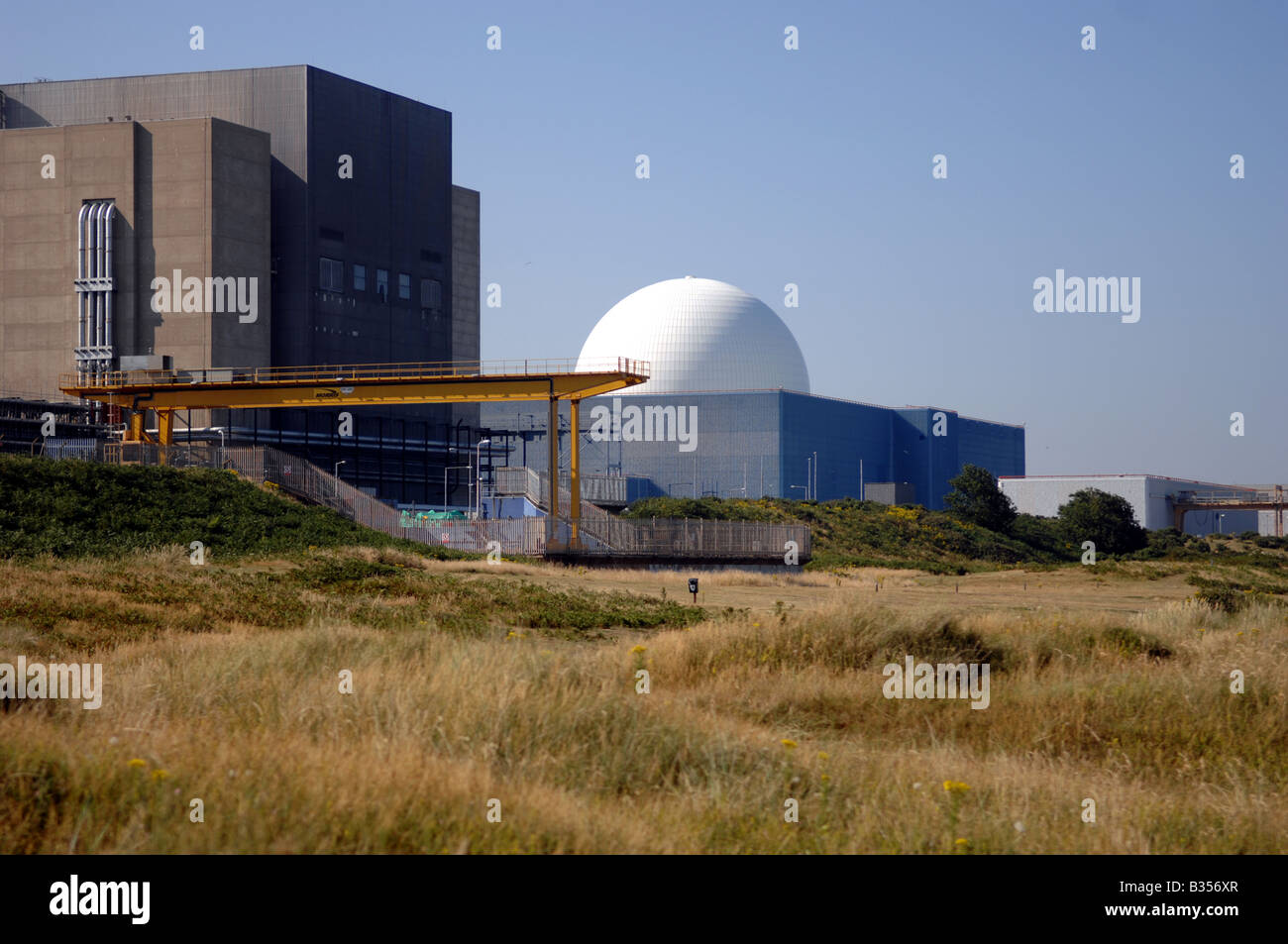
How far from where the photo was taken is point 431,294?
81.9 meters

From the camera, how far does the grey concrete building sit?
69375 millimetres

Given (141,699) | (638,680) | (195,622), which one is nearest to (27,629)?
(195,622)

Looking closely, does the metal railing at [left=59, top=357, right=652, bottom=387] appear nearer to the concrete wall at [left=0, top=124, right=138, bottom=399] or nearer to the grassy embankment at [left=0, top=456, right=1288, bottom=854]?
the concrete wall at [left=0, top=124, right=138, bottom=399]

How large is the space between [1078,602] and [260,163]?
180 ft

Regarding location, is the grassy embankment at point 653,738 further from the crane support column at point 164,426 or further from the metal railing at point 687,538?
the crane support column at point 164,426

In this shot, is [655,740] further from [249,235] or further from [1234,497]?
[1234,497]

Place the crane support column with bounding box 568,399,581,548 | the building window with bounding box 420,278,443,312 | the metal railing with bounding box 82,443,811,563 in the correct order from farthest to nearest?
1. the building window with bounding box 420,278,443,312
2. the crane support column with bounding box 568,399,581,548
3. the metal railing with bounding box 82,443,811,563

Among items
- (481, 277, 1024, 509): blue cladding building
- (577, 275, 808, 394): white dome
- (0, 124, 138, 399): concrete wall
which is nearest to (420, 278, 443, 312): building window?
(481, 277, 1024, 509): blue cladding building

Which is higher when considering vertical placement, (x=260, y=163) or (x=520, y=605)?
(x=260, y=163)

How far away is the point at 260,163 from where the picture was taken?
7200 centimetres

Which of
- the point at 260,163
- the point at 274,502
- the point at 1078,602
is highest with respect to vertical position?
the point at 260,163

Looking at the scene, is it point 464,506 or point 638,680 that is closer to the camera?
point 638,680

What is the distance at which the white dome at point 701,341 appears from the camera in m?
110
